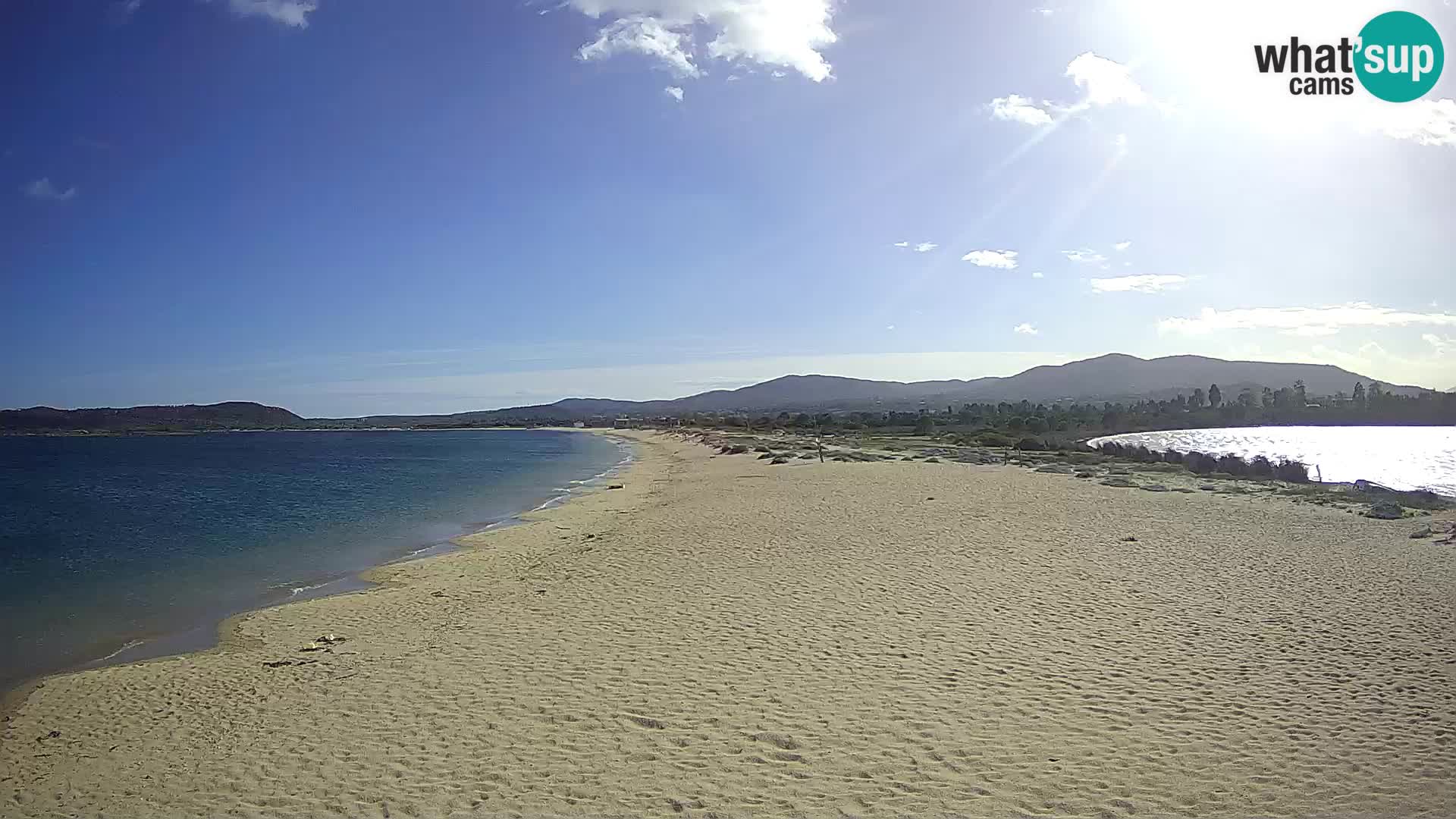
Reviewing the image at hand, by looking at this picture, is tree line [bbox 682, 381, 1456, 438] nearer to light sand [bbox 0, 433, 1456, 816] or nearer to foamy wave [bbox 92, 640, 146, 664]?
light sand [bbox 0, 433, 1456, 816]

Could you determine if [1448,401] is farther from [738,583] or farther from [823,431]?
[738,583]

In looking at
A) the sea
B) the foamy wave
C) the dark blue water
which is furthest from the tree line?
the foamy wave

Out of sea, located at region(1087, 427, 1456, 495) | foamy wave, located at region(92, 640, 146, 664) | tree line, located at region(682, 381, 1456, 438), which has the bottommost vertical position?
foamy wave, located at region(92, 640, 146, 664)

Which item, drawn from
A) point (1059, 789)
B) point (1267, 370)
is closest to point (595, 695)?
point (1059, 789)

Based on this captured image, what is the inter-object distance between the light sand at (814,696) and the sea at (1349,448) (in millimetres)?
25321

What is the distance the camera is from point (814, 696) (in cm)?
732

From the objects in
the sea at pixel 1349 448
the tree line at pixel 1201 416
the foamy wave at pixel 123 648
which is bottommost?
the foamy wave at pixel 123 648

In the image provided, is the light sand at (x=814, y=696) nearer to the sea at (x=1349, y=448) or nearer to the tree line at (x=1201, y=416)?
the sea at (x=1349, y=448)

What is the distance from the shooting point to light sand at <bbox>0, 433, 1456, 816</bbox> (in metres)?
5.63

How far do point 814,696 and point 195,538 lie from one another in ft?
68.5

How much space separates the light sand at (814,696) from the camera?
222 inches

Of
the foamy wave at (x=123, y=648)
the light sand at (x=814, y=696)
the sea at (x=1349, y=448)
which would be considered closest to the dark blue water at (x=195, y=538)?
the foamy wave at (x=123, y=648)

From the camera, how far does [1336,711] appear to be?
6684mm

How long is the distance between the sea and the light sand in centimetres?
Result: 2532
